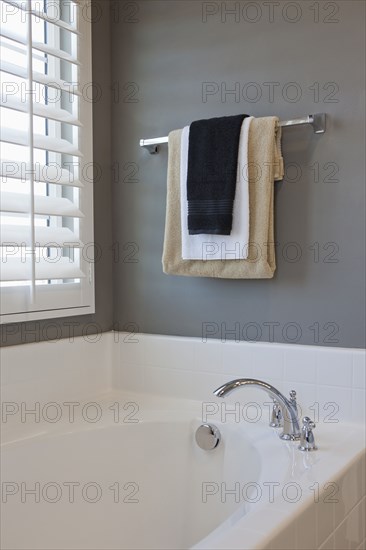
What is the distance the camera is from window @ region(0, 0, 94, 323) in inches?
74.0

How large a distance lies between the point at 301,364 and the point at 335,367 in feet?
0.37

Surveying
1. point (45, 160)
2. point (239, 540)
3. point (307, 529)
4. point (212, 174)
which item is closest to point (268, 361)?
point (212, 174)

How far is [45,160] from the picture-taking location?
216 cm

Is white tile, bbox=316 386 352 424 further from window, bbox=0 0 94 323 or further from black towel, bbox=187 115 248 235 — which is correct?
window, bbox=0 0 94 323

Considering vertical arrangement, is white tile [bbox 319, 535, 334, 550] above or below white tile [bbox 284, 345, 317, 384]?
below

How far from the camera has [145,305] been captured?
2314 mm

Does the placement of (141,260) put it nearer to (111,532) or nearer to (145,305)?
(145,305)

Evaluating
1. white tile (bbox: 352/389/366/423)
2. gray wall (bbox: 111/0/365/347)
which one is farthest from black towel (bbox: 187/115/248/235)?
white tile (bbox: 352/389/366/423)

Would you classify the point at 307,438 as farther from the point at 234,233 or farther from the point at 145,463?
the point at 234,233

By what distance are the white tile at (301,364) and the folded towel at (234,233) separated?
1.19 ft

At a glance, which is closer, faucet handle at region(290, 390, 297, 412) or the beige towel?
faucet handle at region(290, 390, 297, 412)

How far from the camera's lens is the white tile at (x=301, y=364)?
1.95 meters

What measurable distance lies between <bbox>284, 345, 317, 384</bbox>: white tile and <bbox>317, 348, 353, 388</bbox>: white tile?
21 mm

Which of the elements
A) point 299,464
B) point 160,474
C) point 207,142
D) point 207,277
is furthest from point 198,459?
point 207,142
